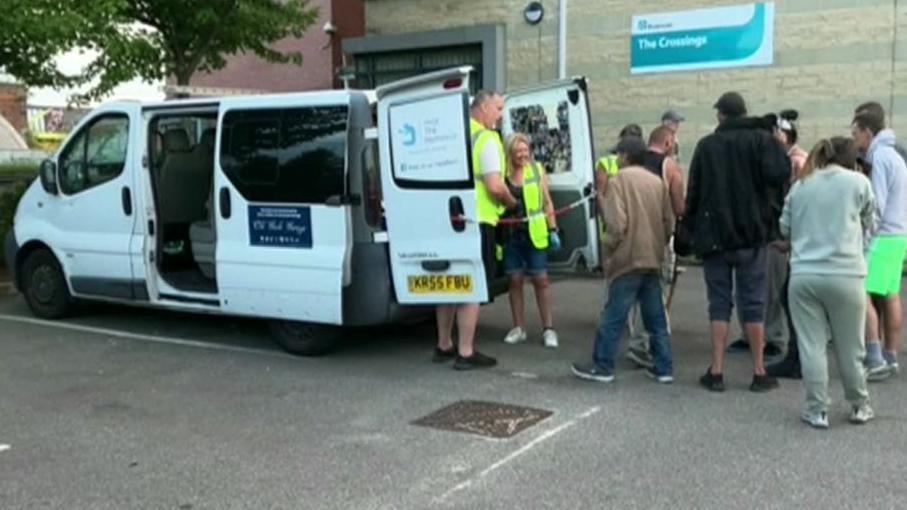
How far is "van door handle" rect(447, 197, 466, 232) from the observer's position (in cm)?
623

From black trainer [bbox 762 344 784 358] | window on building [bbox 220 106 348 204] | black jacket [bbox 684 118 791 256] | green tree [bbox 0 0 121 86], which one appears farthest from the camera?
green tree [bbox 0 0 121 86]

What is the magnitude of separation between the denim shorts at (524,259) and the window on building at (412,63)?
24.0ft

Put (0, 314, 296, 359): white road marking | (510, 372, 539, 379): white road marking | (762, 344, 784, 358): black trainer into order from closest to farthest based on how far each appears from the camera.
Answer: (510, 372, 539, 379): white road marking < (762, 344, 784, 358): black trainer < (0, 314, 296, 359): white road marking

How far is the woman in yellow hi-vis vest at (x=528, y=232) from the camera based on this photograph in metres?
6.88

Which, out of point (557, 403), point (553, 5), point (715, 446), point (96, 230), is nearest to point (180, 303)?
point (96, 230)

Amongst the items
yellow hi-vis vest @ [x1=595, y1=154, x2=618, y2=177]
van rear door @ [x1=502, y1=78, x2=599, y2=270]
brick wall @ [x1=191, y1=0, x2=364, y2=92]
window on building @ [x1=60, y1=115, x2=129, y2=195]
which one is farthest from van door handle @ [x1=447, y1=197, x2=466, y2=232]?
brick wall @ [x1=191, y1=0, x2=364, y2=92]

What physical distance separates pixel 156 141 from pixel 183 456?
3.81 metres

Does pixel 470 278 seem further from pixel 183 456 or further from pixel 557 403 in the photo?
pixel 183 456

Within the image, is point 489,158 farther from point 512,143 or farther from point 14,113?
point 14,113

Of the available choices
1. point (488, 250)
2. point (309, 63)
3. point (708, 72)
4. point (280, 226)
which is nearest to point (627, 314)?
point (488, 250)

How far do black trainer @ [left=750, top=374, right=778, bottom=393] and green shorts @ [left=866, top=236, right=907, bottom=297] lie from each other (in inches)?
37.0

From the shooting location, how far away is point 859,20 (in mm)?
11266

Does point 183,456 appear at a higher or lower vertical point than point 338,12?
lower

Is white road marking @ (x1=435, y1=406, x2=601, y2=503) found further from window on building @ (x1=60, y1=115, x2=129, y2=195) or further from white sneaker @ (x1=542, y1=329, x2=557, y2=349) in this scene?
window on building @ (x1=60, y1=115, x2=129, y2=195)
